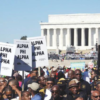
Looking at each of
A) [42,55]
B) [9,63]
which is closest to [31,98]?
[9,63]

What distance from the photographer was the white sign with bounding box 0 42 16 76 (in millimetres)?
11430

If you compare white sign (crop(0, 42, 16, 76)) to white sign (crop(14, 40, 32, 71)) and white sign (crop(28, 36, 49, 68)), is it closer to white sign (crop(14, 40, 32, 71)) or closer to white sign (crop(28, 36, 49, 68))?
white sign (crop(14, 40, 32, 71))

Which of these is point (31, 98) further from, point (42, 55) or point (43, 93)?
point (42, 55)

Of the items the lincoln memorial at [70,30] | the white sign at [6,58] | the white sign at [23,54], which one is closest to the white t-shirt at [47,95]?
the white sign at [6,58]

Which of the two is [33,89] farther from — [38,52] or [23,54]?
[38,52]

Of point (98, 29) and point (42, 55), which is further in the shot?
point (98, 29)

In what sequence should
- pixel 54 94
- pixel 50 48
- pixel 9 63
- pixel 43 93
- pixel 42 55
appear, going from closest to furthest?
pixel 54 94 < pixel 43 93 < pixel 9 63 < pixel 42 55 < pixel 50 48

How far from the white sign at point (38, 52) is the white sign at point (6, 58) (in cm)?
121

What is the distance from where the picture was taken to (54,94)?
9.50 meters

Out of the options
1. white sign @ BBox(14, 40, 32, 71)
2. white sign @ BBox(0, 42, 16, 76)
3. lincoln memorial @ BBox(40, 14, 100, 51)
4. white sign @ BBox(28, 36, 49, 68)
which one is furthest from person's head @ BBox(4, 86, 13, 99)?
lincoln memorial @ BBox(40, 14, 100, 51)

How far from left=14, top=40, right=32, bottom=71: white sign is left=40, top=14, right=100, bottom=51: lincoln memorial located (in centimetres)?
7687

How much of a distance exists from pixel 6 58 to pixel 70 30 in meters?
80.9

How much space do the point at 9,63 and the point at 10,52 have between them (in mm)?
306

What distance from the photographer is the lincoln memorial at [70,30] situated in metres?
90.1
